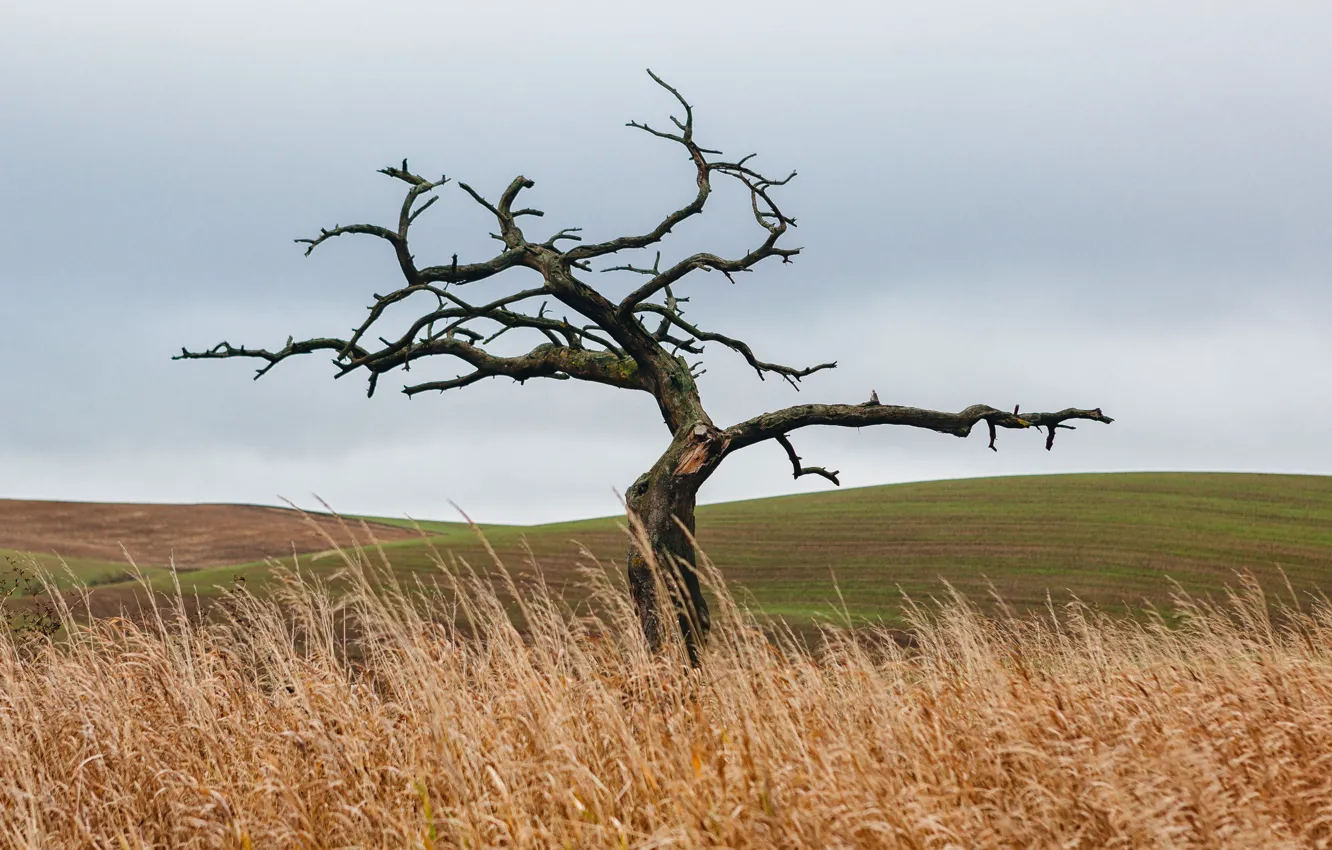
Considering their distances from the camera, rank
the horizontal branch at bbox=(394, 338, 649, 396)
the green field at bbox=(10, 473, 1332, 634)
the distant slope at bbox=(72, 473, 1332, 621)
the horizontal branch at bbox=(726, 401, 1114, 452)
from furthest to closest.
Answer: the distant slope at bbox=(72, 473, 1332, 621) → the green field at bbox=(10, 473, 1332, 634) → the horizontal branch at bbox=(394, 338, 649, 396) → the horizontal branch at bbox=(726, 401, 1114, 452)

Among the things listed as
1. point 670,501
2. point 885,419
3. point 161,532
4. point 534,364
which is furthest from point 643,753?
point 161,532

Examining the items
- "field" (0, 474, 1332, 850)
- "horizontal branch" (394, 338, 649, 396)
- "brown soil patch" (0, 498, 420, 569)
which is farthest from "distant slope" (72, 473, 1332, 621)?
"field" (0, 474, 1332, 850)

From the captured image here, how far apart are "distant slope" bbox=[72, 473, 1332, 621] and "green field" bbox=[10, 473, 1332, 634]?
0.27 feet

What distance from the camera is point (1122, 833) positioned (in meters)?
4.73

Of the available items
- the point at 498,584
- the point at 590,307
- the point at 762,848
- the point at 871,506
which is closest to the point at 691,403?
the point at 590,307

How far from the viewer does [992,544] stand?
37.4 m

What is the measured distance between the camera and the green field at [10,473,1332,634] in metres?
31.9

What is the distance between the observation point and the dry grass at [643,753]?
16.2ft

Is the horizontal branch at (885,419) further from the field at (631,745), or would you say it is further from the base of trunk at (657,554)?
the field at (631,745)

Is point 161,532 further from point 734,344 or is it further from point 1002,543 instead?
point 734,344

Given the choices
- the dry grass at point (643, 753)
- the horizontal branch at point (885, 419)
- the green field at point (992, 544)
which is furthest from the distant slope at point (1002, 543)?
the dry grass at point (643, 753)

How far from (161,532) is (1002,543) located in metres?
42.3

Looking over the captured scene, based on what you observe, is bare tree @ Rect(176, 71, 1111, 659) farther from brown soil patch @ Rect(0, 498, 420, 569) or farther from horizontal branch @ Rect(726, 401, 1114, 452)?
brown soil patch @ Rect(0, 498, 420, 569)

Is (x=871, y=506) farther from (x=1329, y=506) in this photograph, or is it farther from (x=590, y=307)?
(x=590, y=307)
